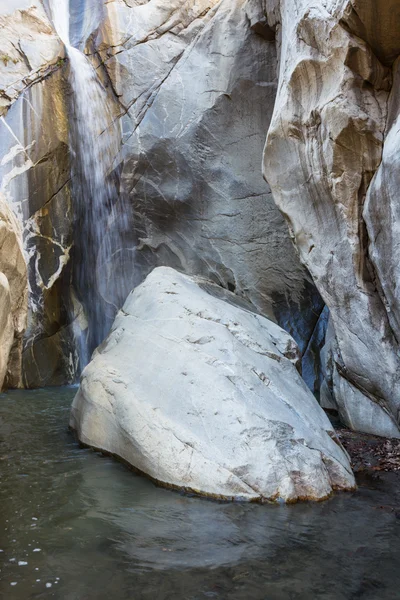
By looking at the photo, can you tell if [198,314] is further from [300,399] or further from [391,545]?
[391,545]

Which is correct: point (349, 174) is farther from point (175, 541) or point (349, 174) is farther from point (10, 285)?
point (10, 285)

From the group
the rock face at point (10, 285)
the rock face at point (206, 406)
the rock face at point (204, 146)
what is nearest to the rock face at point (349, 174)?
the rock face at point (206, 406)

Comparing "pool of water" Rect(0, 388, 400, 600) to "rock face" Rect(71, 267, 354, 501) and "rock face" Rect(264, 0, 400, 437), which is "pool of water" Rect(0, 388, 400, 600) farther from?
"rock face" Rect(264, 0, 400, 437)

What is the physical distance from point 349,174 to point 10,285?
219 inches

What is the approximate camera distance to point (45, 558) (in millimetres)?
3721

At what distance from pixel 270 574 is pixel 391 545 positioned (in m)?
1.07

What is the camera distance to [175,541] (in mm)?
4086

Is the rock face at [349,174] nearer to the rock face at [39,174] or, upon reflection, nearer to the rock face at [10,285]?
the rock face at [10,285]

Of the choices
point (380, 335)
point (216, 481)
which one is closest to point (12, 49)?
point (380, 335)

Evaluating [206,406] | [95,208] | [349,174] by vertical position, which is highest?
A: [95,208]

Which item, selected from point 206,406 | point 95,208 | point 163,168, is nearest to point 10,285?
point 206,406

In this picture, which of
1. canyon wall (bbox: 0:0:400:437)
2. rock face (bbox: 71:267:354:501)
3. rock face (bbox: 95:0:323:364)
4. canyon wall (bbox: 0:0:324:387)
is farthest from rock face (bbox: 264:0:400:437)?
canyon wall (bbox: 0:0:324:387)

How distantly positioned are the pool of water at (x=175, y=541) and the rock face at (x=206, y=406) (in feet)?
0.84

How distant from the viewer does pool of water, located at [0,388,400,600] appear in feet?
11.1
